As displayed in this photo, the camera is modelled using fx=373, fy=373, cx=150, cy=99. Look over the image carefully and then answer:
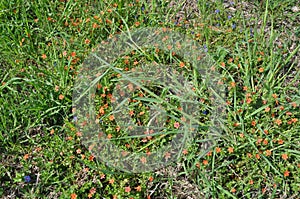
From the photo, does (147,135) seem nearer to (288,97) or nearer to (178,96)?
(178,96)

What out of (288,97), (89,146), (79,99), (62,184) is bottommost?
(62,184)

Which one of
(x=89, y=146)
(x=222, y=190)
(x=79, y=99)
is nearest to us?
(x=222, y=190)

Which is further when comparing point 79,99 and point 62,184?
point 79,99

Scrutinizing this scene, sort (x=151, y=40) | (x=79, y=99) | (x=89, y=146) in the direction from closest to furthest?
(x=89, y=146), (x=79, y=99), (x=151, y=40)

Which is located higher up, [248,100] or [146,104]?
[248,100]

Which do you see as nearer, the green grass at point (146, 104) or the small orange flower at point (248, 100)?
the green grass at point (146, 104)

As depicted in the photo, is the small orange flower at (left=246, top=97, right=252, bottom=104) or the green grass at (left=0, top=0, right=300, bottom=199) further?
the small orange flower at (left=246, top=97, right=252, bottom=104)

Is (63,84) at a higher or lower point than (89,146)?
higher

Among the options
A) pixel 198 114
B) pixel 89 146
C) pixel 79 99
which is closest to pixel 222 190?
pixel 198 114
